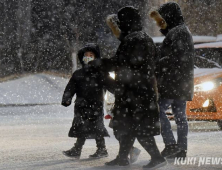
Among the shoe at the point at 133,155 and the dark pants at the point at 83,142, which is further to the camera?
the dark pants at the point at 83,142

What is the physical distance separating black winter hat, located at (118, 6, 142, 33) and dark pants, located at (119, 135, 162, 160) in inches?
43.0

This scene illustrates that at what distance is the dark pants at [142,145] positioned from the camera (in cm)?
647

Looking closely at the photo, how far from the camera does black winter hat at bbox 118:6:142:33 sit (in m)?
6.57

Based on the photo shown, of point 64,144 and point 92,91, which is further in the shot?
point 64,144

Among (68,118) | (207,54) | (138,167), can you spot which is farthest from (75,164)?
(68,118)

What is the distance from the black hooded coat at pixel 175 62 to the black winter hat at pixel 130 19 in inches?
27.2

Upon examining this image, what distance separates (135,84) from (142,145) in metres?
0.61

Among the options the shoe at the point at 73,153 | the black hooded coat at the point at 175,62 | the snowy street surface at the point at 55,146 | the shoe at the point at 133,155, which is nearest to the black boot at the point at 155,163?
the snowy street surface at the point at 55,146

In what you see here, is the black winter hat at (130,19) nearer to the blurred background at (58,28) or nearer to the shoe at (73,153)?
the shoe at (73,153)

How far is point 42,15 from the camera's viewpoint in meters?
34.8

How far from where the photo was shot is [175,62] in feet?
23.6

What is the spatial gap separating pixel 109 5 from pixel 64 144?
27293mm

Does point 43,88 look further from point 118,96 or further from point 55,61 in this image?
point 118,96

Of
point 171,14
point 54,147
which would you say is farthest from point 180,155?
point 54,147
